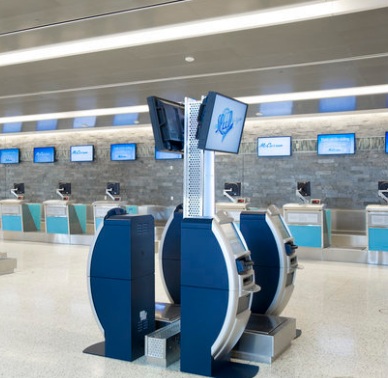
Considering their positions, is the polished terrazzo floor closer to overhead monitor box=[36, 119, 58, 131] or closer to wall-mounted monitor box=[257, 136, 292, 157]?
wall-mounted monitor box=[257, 136, 292, 157]

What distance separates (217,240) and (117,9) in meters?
2.79

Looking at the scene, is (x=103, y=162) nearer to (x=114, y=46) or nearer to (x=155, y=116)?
(x=114, y=46)

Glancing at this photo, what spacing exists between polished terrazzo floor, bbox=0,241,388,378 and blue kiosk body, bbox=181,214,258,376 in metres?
0.25

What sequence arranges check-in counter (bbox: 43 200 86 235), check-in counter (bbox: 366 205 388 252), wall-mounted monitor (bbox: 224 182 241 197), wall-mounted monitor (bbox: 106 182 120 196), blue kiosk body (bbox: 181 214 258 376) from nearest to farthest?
1. blue kiosk body (bbox: 181 214 258 376)
2. check-in counter (bbox: 366 205 388 252)
3. wall-mounted monitor (bbox: 224 182 241 197)
4. check-in counter (bbox: 43 200 86 235)
5. wall-mounted monitor (bbox: 106 182 120 196)

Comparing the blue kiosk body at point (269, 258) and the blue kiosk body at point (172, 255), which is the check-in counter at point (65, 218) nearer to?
the blue kiosk body at point (172, 255)

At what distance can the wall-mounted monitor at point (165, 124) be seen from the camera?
369cm

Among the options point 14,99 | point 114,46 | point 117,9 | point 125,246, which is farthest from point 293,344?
point 14,99

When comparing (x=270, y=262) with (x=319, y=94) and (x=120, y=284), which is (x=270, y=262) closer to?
(x=120, y=284)

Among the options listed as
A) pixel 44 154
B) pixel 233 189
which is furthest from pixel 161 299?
pixel 44 154

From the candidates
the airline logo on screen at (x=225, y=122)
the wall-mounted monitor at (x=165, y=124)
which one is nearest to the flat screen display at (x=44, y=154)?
the wall-mounted monitor at (x=165, y=124)

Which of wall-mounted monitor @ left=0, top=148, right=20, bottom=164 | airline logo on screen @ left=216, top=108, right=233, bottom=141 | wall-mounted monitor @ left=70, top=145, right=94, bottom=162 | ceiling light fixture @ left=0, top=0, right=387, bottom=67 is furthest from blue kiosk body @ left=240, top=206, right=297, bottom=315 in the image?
wall-mounted monitor @ left=0, top=148, right=20, bottom=164

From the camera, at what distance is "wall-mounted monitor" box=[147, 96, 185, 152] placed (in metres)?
3.69

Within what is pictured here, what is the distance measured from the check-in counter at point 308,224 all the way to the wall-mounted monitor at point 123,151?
634 cm

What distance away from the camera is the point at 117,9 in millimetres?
4855
